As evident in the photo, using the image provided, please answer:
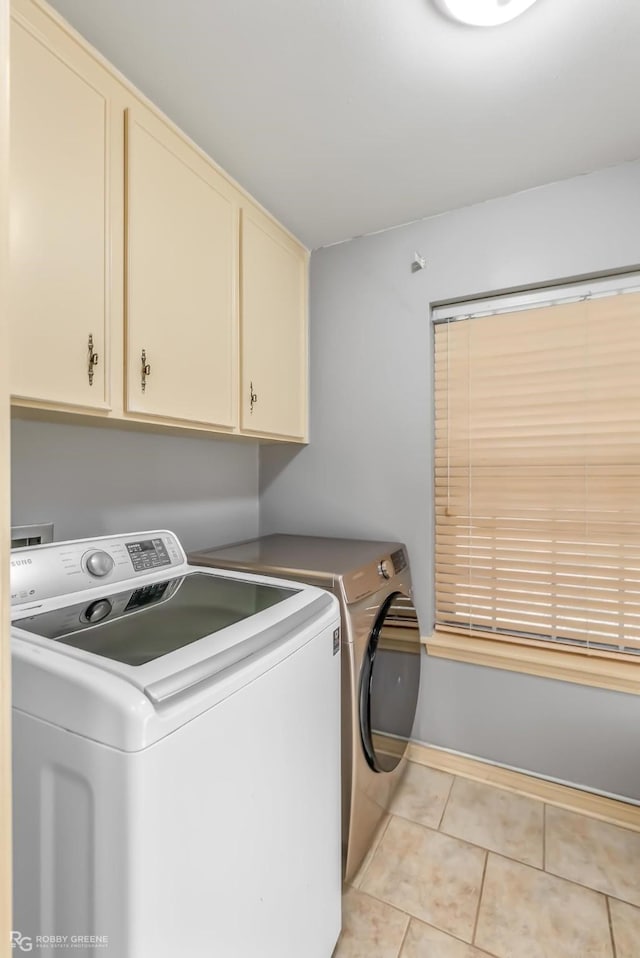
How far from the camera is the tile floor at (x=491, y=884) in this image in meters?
1.26

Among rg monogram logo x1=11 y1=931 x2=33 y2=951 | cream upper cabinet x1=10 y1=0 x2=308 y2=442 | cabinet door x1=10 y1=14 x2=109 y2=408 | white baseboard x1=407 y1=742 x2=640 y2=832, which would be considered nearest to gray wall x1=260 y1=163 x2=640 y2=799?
white baseboard x1=407 y1=742 x2=640 y2=832

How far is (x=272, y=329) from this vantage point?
1.93 metres

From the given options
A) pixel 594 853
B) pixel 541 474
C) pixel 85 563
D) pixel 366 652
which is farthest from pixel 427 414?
pixel 594 853

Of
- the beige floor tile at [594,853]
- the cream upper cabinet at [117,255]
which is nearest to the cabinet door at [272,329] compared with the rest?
the cream upper cabinet at [117,255]

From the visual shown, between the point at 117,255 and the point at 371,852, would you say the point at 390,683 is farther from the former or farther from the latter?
the point at 117,255

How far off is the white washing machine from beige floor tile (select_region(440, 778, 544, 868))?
0.75 metres

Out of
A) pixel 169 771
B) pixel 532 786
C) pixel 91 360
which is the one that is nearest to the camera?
pixel 169 771

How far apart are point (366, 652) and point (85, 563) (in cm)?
88

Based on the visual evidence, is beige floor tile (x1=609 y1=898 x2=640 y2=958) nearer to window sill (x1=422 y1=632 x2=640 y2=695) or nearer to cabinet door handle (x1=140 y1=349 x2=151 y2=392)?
window sill (x1=422 y1=632 x2=640 y2=695)

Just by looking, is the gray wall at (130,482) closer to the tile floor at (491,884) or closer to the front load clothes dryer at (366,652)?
the front load clothes dryer at (366,652)

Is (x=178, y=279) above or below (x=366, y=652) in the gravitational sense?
above

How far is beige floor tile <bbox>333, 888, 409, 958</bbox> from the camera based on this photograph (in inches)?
49.1

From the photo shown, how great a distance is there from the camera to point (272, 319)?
6.33 feet

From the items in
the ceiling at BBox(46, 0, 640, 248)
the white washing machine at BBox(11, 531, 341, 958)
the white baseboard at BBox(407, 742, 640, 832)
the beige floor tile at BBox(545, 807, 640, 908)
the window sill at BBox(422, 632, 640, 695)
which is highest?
the ceiling at BBox(46, 0, 640, 248)
